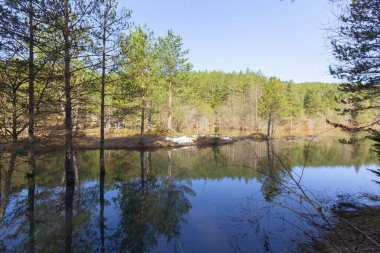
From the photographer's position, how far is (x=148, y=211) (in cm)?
930

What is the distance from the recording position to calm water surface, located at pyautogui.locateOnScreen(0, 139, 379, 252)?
666 centimetres

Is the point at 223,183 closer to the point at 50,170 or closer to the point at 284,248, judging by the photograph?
the point at 284,248

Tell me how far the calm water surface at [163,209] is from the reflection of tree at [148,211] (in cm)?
3

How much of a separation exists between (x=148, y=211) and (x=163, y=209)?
624mm

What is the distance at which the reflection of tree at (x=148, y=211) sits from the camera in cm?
717

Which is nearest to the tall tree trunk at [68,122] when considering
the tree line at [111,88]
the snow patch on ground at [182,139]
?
the tree line at [111,88]

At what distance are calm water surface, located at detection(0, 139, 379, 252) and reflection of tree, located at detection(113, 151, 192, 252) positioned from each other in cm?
3

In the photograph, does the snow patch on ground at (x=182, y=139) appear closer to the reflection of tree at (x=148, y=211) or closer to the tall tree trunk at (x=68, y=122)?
the reflection of tree at (x=148, y=211)

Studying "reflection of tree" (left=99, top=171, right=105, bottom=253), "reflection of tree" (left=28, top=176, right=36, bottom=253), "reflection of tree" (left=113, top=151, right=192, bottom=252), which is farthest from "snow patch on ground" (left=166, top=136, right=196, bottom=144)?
"reflection of tree" (left=28, top=176, right=36, bottom=253)

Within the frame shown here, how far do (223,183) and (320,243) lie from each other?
26.0 feet

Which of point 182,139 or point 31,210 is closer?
point 31,210

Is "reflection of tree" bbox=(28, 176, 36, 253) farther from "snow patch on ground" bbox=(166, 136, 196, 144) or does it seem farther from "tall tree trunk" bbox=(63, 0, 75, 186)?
"snow patch on ground" bbox=(166, 136, 196, 144)

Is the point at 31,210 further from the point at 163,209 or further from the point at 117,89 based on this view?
the point at 117,89

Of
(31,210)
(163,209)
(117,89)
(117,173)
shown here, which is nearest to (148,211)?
(163,209)
